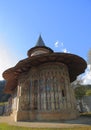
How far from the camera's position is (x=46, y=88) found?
47.8ft

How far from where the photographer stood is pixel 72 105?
14.5 meters

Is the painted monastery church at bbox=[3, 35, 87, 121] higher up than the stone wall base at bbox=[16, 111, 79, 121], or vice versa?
the painted monastery church at bbox=[3, 35, 87, 121]

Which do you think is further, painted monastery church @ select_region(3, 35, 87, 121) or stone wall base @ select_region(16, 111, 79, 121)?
painted monastery church @ select_region(3, 35, 87, 121)

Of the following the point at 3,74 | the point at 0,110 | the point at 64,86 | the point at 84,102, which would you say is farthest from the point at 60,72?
the point at 0,110

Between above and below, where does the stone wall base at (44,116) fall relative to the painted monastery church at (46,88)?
below

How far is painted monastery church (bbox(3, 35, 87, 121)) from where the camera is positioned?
1356 cm

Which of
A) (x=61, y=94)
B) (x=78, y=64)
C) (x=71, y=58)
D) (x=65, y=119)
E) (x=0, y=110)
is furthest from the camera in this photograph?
(x=0, y=110)

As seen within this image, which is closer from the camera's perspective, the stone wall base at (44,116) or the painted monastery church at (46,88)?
the stone wall base at (44,116)

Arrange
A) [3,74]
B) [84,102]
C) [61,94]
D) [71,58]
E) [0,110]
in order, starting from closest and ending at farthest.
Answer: [61,94], [71,58], [3,74], [84,102], [0,110]

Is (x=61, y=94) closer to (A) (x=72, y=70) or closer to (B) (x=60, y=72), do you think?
(B) (x=60, y=72)

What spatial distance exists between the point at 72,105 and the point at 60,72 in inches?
140

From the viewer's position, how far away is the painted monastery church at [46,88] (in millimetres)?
13562

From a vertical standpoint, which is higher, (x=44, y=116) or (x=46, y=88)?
(x=46, y=88)

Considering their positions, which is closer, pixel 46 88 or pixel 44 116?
pixel 44 116
